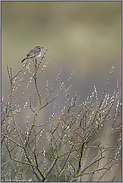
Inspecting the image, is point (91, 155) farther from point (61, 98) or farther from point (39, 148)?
point (61, 98)

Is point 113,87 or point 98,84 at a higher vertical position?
point 98,84

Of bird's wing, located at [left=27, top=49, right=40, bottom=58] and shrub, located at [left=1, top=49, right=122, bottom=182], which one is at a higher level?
bird's wing, located at [left=27, top=49, right=40, bottom=58]

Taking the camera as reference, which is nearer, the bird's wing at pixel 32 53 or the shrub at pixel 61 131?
the shrub at pixel 61 131

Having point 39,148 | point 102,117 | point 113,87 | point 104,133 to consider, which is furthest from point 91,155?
point 113,87

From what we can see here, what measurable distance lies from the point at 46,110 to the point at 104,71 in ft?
17.2

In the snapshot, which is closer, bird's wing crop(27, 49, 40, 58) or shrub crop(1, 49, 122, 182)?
shrub crop(1, 49, 122, 182)

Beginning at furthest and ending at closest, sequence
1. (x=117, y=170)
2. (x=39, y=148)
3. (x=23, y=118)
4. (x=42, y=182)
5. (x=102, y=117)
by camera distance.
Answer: (x=117, y=170), (x=23, y=118), (x=39, y=148), (x=102, y=117), (x=42, y=182)

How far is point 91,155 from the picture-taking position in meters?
5.06

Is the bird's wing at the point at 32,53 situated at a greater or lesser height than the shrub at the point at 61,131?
greater

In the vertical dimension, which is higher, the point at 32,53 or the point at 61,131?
the point at 32,53

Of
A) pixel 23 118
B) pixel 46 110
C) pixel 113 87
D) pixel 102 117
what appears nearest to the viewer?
pixel 102 117

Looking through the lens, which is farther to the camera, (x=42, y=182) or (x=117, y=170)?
(x=117, y=170)

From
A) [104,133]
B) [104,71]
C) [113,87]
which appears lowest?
[104,133]

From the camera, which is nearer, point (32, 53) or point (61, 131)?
point (61, 131)
